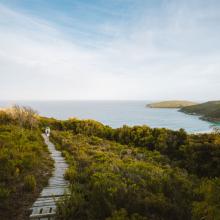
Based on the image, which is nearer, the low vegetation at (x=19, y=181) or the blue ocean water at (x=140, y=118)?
the low vegetation at (x=19, y=181)

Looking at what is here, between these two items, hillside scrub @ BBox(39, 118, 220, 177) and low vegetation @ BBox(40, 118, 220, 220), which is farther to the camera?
hillside scrub @ BBox(39, 118, 220, 177)

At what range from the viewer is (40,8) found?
515 inches

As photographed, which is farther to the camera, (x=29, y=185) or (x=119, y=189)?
(x=29, y=185)

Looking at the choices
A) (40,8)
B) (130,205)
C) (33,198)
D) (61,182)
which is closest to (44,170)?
(61,182)

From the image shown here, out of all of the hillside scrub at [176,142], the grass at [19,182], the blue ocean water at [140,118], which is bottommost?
the blue ocean water at [140,118]

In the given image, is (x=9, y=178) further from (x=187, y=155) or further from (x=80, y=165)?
(x=187, y=155)

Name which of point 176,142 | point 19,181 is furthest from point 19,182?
point 176,142

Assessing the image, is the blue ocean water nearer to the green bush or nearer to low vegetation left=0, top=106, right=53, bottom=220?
low vegetation left=0, top=106, right=53, bottom=220

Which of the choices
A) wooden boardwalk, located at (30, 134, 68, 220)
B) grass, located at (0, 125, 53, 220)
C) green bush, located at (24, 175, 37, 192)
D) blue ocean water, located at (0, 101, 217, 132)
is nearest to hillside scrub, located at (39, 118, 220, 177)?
blue ocean water, located at (0, 101, 217, 132)

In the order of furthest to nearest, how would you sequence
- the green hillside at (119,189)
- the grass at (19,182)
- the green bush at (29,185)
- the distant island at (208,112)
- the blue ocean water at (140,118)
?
the distant island at (208,112), the blue ocean water at (140,118), the green bush at (29,185), the grass at (19,182), the green hillside at (119,189)

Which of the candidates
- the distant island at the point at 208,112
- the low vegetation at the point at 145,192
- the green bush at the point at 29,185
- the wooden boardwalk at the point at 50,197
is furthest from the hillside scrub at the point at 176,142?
the distant island at the point at 208,112

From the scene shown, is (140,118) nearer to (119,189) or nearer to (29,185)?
(29,185)

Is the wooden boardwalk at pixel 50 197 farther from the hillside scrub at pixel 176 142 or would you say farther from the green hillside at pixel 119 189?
the hillside scrub at pixel 176 142

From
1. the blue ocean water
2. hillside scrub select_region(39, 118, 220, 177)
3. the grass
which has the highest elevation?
the grass
